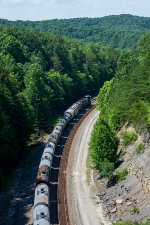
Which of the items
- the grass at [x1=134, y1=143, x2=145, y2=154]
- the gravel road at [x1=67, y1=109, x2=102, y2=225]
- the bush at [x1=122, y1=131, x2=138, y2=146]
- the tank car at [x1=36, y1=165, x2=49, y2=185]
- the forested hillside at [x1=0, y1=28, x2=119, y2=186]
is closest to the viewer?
the gravel road at [x1=67, y1=109, x2=102, y2=225]

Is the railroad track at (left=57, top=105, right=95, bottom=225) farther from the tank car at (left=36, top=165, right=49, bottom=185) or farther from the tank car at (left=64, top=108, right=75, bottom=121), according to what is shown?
the tank car at (left=64, top=108, right=75, bottom=121)

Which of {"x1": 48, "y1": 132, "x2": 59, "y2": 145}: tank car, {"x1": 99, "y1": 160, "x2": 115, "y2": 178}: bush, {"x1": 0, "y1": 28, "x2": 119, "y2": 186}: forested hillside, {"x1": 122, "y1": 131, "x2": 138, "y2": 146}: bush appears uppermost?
{"x1": 0, "y1": 28, "x2": 119, "y2": 186}: forested hillside

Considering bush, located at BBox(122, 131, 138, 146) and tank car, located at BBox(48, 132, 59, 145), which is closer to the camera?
bush, located at BBox(122, 131, 138, 146)

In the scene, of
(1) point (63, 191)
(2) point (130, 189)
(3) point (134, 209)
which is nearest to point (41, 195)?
(1) point (63, 191)

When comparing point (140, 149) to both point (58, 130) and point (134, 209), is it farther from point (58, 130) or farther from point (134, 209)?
point (58, 130)

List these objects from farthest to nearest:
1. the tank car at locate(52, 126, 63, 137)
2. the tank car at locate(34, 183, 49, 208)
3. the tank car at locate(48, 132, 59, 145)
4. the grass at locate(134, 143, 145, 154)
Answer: the tank car at locate(52, 126, 63, 137) < the tank car at locate(48, 132, 59, 145) < the grass at locate(134, 143, 145, 154) < the tank car at locate(34, 183, 49, 208)

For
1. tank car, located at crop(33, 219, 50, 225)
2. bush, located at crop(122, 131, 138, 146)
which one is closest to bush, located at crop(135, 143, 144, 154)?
bush, located at crop(122, 131, 138, 146)

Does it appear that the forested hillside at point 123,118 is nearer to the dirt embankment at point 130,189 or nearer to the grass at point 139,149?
the dirt embankment at point 130,189
